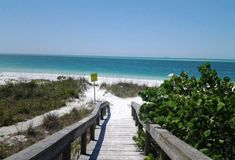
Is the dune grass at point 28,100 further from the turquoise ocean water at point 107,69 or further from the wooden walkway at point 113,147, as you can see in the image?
the turquoise ocean water at point 107,69

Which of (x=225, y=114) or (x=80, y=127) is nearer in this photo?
(x=225, y=114)

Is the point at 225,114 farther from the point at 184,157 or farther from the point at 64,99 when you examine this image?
the point at 64,99

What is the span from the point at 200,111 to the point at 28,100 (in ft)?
54.0

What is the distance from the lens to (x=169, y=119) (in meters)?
4.90

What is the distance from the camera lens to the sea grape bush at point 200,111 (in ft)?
13.1

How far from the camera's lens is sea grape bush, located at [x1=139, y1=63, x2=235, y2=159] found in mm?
3982

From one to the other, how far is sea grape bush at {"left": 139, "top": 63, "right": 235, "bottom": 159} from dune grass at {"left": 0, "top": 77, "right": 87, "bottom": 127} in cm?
885

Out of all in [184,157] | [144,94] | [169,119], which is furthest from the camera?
[144,94]

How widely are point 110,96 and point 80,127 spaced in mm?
19442

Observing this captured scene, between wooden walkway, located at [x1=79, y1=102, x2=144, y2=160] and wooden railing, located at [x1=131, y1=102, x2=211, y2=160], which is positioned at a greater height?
wooden railing, located at [x1=131, y1=102, x2=211, y2=160]

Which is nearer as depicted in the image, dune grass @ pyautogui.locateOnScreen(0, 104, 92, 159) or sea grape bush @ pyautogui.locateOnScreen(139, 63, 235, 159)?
sea grape bush @ pyautogui.locateOnScreen(139, 63, 235, 159)

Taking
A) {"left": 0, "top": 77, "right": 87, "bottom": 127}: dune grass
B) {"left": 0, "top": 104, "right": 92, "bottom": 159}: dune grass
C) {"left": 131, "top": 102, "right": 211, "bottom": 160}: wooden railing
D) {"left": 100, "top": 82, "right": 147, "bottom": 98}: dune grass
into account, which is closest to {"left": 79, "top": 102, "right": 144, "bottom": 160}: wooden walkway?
{"left": 131, "top": 102, "right": 211, "bottom": 160}: wooden railing

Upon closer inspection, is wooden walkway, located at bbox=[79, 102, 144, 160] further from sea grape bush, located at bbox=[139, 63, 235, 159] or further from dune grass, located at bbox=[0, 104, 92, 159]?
dune grass, located at bbox=[0, 104, 92, 159]

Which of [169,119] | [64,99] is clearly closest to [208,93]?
[169,119]
